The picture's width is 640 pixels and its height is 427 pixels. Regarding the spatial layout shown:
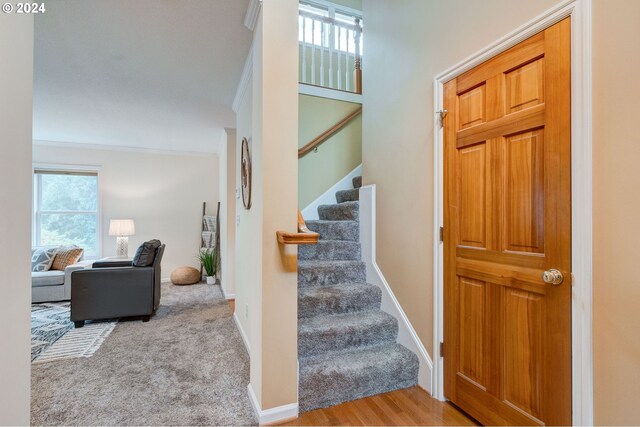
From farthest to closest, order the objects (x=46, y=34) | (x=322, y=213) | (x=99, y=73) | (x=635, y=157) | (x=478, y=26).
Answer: (x=322, y=213), (x=99, y=73), (x=46, y=34), (x=478, y=26), (x=635, y=157)

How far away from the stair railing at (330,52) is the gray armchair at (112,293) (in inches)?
122

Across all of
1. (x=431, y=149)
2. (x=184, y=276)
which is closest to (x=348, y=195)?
(x=431, y=149)

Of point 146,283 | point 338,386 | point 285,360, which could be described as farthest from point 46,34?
point 338,386

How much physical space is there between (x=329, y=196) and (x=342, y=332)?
75.8 inches

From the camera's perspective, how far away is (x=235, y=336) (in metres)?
2.93

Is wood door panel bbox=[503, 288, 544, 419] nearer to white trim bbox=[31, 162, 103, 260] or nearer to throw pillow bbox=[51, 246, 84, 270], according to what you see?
throw pillow bbox=[51, 246, 84, 270]

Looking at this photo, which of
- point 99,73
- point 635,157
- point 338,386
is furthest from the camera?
point 99,73

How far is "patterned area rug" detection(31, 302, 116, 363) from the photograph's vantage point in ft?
8.42

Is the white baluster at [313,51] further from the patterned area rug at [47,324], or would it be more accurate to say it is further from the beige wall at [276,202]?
the patterned area rug at [47,324]

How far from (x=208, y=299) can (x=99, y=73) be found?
307cm

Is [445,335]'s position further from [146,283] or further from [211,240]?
[211,240]

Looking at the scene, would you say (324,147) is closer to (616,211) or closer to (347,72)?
(347,72)

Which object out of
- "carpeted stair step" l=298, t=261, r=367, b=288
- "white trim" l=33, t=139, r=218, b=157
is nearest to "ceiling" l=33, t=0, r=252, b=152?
"white trim" l=33, t=139, r=218, b=157

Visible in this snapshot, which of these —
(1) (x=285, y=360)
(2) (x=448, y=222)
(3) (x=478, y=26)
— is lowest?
(1) (x=285, y=360)
